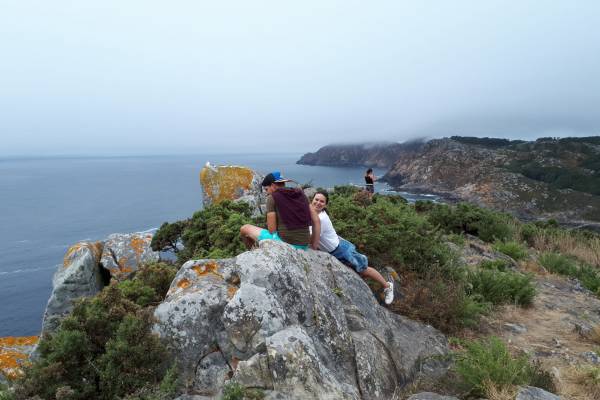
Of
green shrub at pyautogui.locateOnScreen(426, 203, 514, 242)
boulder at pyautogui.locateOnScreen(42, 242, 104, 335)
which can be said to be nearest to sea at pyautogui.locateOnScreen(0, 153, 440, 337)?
green shrub at pyautogui.locateOnScreen(426, 203, 514, 242)

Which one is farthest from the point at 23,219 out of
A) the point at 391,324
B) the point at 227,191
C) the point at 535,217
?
the point at 535,217

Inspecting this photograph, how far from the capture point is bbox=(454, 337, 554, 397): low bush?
4.30 m

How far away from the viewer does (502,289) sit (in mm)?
8375

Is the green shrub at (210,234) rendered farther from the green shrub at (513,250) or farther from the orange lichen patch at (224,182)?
the green shrub at (513,250)

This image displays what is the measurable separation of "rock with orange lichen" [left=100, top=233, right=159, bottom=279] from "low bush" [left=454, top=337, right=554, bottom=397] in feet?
32.9

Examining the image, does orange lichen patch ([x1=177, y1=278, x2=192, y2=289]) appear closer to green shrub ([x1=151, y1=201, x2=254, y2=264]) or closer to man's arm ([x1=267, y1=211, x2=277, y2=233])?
man's arm ([x1=267, y1=211, x2=277, y2=233])

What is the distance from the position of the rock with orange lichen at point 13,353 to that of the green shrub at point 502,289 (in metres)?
9.85

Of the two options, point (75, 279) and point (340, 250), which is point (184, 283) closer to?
point (340, 250)

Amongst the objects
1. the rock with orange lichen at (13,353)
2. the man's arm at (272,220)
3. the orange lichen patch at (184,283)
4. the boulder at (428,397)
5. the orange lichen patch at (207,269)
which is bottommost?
the rock with orange lichen at (13,353)

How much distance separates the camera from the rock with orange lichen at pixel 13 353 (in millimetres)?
8102

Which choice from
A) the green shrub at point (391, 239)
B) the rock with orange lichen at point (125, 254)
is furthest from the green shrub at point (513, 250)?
the rock with orange lichen at point (125, 254)

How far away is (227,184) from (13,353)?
7428mm

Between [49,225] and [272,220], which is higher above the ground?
[272,220]

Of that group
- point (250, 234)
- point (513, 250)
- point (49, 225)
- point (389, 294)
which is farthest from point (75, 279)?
point (49, 225)
